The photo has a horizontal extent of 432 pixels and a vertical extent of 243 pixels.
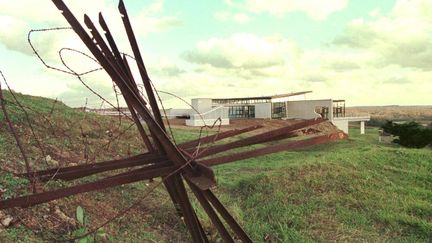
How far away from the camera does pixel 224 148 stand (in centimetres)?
289

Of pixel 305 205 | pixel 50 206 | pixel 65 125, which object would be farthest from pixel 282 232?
pixel 65 125

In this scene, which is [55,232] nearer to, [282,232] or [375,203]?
[282,232]

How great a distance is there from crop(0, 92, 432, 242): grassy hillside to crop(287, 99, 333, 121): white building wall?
1643 centimetres

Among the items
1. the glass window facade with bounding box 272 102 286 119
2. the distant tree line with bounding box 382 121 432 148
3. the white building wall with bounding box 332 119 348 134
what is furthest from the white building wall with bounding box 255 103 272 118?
the distant tree line with bounding box 382 121 432 148

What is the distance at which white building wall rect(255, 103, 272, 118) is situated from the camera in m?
28.7

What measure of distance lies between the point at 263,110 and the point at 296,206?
22.0 metres

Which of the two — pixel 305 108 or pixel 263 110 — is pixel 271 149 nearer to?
pixel 305 108

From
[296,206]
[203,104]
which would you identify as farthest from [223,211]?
[203,104]

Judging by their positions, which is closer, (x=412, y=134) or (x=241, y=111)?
(x=412, y=134)

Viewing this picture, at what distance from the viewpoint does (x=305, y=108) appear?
28.0m

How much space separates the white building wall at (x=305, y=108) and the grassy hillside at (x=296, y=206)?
53.9 feet

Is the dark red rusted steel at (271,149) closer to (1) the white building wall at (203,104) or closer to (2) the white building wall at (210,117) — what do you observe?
(2) the white building wall at (210,117)

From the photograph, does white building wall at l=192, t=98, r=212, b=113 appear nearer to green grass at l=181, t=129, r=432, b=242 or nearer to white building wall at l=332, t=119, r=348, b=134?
white building wall at l=332, t=119, r=348, b=134

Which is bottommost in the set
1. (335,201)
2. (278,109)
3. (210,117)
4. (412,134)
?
(335,201)
